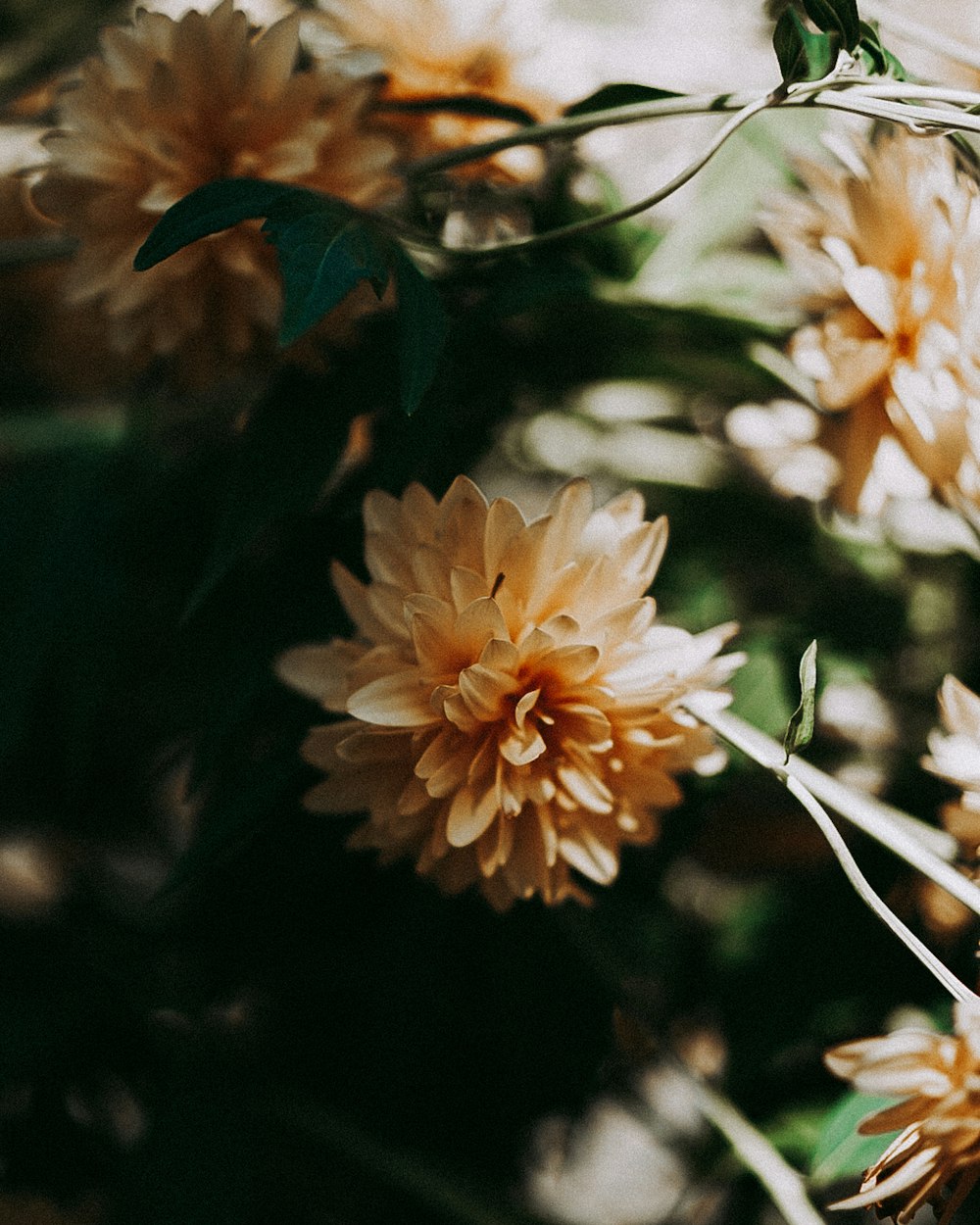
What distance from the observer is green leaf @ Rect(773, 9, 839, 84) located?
287 millimetres

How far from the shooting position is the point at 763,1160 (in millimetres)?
397

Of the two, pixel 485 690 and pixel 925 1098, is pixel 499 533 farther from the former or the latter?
pixel 925 1098

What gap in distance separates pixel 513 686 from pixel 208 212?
165 mm

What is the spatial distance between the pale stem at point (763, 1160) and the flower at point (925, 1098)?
10cm

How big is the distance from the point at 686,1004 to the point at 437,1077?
0.14 metres

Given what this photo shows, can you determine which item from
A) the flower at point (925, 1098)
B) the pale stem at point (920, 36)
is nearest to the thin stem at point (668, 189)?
the pale stem at point (920, 36)

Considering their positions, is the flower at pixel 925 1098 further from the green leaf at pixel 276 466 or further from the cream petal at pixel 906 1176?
the green leaf at pixel 276 466

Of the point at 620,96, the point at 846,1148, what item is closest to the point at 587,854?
the point at 846,1148

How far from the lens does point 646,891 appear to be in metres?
0.50

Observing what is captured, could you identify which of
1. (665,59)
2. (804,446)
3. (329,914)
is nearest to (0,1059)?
(329,914)

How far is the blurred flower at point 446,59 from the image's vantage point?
16.6 inches

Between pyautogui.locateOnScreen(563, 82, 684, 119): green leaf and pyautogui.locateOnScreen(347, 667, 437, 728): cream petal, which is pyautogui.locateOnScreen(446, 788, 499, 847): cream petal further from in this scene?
pyautogui.locateOnScreen(563, 82, 684, 119): green leaf

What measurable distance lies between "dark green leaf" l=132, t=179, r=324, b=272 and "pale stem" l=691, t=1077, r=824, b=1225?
A: 0.36 meters

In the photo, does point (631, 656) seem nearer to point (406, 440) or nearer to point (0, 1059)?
point (406, 440)
